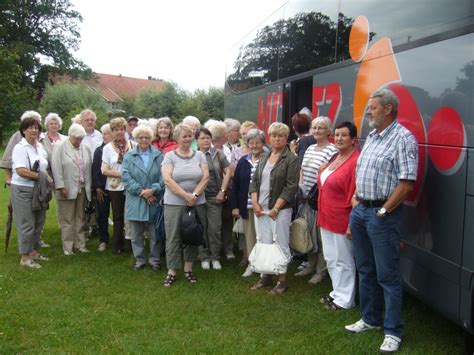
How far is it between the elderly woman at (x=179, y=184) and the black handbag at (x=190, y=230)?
4.7 inches

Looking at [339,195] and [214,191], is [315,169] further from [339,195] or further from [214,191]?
[214,191]

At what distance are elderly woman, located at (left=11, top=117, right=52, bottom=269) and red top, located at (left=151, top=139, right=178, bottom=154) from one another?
148 centimetres

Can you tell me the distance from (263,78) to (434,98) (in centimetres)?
519

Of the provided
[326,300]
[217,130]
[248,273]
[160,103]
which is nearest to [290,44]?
[217,130]

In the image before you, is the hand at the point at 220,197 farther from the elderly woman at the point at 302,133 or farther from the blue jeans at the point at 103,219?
the blue jeans at the point at 103,219

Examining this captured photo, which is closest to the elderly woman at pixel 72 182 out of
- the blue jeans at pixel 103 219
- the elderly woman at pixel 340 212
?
the blue jeans at pixel 103 219

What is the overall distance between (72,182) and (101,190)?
521 millimetres

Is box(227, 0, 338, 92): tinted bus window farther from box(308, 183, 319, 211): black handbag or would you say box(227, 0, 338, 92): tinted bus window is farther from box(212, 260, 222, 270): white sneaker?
box(212, 260, 222, 270): white sneaker

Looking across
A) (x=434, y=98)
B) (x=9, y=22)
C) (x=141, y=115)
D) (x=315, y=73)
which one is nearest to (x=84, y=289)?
(x=315, y=73)

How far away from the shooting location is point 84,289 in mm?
5715

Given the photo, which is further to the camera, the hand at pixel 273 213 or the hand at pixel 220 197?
the hand at pixel 220 197

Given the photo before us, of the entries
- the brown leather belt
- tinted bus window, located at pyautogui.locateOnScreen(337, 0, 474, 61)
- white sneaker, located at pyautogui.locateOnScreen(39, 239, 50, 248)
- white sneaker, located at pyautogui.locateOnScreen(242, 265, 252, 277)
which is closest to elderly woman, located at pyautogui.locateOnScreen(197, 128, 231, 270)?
white sneaker, located at pyautogui.locateOnScreen(242, 265, 252, 277)

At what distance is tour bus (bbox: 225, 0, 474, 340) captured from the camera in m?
3.38

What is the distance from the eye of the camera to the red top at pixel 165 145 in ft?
21.9
